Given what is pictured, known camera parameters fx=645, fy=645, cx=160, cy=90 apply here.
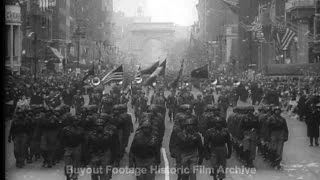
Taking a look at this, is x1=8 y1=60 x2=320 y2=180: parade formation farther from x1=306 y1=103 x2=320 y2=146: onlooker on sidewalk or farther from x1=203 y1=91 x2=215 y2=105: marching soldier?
x1=203 y1=91 x2=215 y2=105: marching soldier

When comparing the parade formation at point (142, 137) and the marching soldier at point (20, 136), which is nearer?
the parade formation at point (142, 137)

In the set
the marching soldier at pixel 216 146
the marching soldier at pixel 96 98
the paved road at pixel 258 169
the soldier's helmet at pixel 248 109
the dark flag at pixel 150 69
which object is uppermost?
the dark flag at pixel 150 69

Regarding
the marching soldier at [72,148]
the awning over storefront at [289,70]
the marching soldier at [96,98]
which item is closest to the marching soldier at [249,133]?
the marching soldier at [72,148]

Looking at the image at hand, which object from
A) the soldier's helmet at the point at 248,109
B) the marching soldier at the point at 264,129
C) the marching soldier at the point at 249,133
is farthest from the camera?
the soldier's helmet at the point at 248,109

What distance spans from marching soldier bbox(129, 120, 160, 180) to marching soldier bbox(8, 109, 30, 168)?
517 centimetres

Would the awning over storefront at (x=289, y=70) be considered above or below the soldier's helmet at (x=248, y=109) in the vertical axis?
below

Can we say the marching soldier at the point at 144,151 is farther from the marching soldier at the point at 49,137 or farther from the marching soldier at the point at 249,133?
the marching soldier at the point at 49,137

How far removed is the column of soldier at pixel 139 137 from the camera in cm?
1205

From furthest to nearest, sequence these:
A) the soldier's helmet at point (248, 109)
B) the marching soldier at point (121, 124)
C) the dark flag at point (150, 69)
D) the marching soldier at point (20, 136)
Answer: the dark flag at point (150, 69) < the marching soldier at point (121, 124) < the soldier's helmet at point (248, 109) < the marching soldier at point (20, 136)

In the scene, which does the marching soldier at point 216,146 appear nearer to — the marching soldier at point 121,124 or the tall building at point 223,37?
the marching soldier at point 121,124

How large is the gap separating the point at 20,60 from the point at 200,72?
26998mm

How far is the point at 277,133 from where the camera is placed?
51.7ft

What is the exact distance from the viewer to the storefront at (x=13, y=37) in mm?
48809

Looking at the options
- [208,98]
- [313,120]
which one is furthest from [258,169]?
[208,98]
